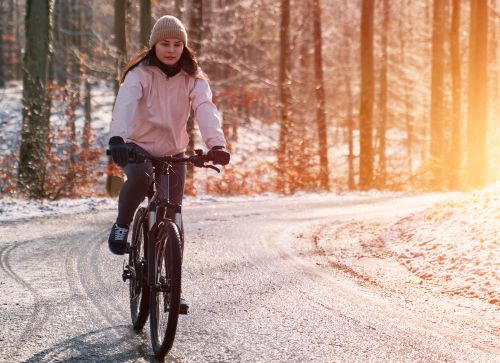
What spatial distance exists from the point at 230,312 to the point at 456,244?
4239mm

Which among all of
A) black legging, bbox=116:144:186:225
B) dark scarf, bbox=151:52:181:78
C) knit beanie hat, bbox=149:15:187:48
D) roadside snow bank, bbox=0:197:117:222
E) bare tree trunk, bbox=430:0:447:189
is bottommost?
roadside snow bank, bbox=0:197:117:222

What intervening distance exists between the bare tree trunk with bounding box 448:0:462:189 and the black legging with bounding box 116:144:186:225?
72.0 feet

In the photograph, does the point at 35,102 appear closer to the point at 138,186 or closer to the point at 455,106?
the point at 138,186

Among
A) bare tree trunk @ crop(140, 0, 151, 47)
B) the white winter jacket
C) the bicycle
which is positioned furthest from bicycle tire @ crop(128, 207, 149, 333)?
bare tree trunk @ crop(140, 0, 151, 47)

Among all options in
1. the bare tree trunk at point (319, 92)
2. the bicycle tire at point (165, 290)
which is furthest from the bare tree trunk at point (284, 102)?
the bicycle tire at point (165, 290)

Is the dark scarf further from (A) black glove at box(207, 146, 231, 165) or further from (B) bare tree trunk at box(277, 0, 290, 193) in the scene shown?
(B) bare tree trunk at box(277, 0, 290, 193)

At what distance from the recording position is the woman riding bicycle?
5.18 metres

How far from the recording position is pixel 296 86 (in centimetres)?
2661

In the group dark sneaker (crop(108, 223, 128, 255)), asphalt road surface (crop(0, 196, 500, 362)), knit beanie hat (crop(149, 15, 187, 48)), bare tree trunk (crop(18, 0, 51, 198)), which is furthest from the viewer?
bare tree trunk (crop(18, 0, 51, 198))

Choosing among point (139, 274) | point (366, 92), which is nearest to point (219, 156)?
point (139, 274)

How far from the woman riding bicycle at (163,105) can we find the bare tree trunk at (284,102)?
15797 millimetres

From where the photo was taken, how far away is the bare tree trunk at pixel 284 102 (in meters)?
21.5

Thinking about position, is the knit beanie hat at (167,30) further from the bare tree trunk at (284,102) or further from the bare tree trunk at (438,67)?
the bare tree trunk at (438,67)

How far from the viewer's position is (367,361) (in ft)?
15.6
